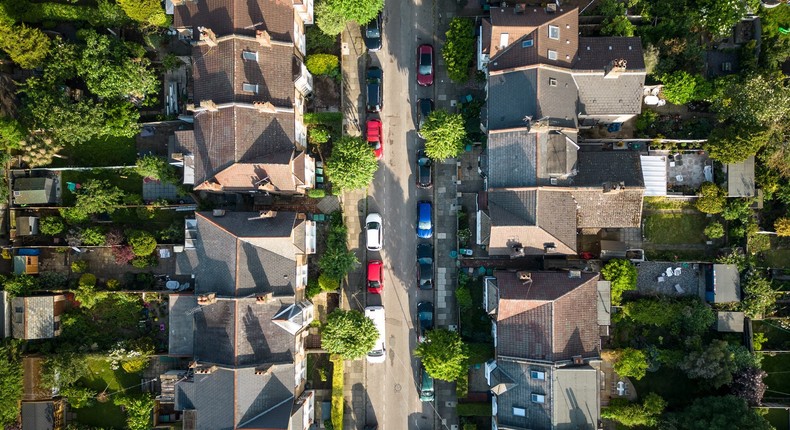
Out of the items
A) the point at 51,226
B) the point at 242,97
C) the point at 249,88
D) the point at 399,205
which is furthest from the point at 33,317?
the point at 399,205

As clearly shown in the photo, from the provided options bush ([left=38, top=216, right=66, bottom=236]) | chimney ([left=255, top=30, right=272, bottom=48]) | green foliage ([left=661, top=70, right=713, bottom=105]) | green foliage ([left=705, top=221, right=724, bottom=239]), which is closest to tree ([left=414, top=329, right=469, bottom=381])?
green foliage ([left=705, top=221, right=724, bottom=239])

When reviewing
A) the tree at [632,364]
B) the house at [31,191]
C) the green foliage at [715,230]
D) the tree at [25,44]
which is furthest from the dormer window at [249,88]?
the green foliage at [715,230]

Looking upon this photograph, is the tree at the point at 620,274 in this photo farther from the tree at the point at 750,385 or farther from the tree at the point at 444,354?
the tree at the point at 444,354

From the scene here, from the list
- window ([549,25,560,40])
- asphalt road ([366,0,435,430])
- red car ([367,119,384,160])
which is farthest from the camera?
asphalt road ([366,0,435,430])

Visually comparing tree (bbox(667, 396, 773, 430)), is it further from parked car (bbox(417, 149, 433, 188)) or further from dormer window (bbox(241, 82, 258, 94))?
dormer window (bbox(241, 82, 258, 94))

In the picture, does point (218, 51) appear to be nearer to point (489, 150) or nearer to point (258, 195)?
point (258, 195)
